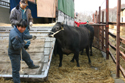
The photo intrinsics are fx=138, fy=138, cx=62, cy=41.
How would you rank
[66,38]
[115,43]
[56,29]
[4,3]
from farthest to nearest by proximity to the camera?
[4,3] → [115,43] → [66,38] → [56,29]

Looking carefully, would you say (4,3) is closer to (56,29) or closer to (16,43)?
(56,29)

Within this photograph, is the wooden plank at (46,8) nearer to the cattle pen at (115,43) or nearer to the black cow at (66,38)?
the cattle pen at (115,43)

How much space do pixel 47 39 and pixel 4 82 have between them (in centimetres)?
259

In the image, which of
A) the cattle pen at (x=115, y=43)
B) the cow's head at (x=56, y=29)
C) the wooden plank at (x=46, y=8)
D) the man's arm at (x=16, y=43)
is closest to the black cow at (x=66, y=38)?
the cow's head at (x=56, y=29)

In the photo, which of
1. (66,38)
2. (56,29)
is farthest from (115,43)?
(56,29)

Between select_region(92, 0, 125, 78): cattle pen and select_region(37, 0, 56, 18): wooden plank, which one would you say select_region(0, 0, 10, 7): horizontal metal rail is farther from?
select_region(92, 0, 125, 78): cattle pen

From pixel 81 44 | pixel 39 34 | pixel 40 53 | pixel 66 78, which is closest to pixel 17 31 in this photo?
pixel 40 53

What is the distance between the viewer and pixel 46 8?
8.53 m

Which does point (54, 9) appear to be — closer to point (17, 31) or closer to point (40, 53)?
point (40, 53)

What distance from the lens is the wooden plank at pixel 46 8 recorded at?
8.47 m

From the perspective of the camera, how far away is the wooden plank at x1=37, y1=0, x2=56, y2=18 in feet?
27.8

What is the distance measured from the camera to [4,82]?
340 centimetres

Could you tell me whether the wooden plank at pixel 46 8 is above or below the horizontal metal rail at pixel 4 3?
below

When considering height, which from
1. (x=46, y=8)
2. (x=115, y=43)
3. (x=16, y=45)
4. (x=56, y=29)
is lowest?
(x=115, y=43)
